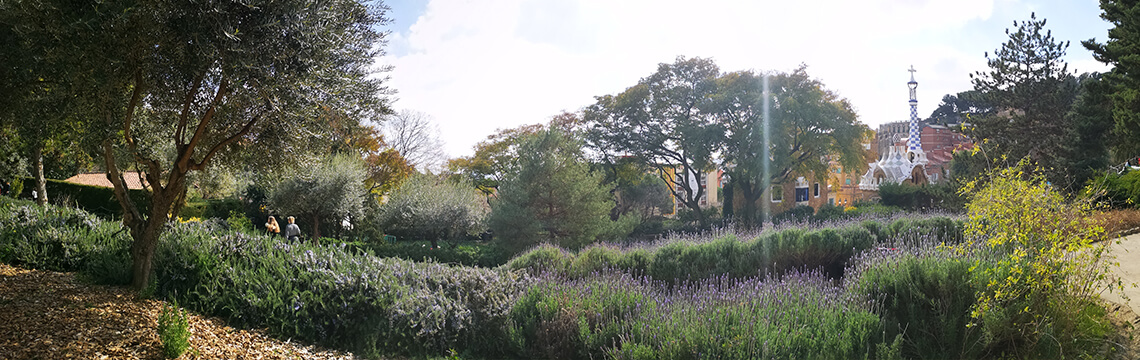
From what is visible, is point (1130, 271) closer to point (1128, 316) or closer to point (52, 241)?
point (1128, 316)

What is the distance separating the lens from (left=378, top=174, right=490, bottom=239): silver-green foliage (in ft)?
66.5

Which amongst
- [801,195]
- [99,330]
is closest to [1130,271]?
[99,330]

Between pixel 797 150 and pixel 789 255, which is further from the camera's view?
pixel 797 150

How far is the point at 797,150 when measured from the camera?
26.7 metres

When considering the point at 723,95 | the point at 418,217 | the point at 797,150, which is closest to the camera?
the point at 418,217

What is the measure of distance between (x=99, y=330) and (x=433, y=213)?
15.0 meters

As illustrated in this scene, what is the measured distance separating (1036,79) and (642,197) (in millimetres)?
21284

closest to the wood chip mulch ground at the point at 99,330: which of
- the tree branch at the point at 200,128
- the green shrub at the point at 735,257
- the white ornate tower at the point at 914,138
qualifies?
the tree branch at the point at 200,128

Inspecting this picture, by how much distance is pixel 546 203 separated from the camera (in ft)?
57.9

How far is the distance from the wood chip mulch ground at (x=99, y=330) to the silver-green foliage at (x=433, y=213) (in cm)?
1389

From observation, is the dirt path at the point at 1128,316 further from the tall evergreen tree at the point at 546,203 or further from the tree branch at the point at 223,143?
the tall evergreen tree at the point at 546,203

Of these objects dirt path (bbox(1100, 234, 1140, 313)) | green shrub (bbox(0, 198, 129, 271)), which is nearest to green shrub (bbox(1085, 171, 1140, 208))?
dirt path (bbox(1100, 234, 1140, 313))

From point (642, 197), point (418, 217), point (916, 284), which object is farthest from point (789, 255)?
point (642, 197)

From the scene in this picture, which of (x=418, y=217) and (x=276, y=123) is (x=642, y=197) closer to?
(x=418, y=217)
